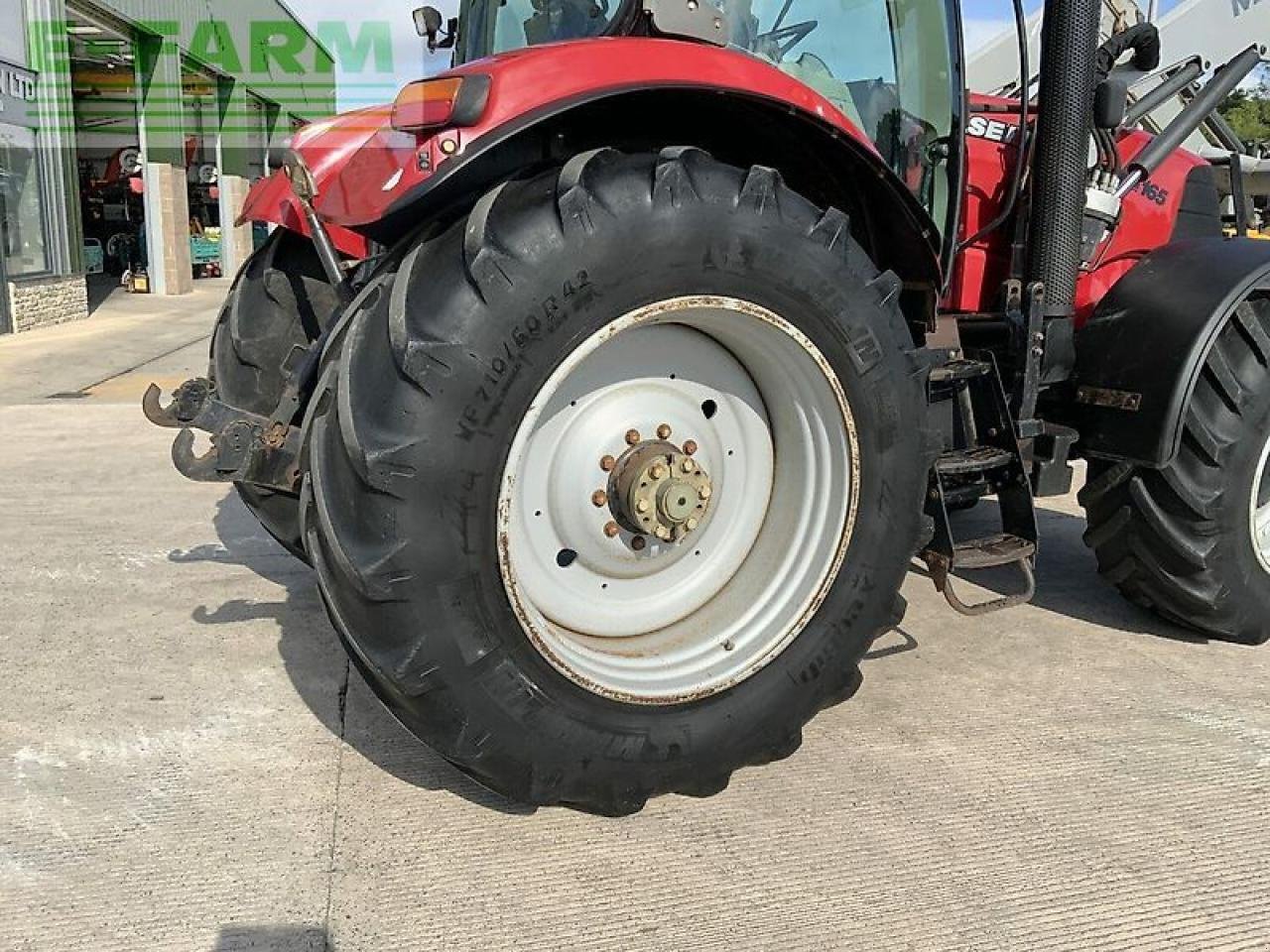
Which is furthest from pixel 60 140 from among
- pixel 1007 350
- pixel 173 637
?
pixel 1007 350

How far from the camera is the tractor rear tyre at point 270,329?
3.31m

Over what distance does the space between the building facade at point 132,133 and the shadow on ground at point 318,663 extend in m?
1.45

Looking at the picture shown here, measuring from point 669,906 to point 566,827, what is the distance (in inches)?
13.6

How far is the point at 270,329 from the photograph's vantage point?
334cm

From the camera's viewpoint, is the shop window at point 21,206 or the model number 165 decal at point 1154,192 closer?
the model number 165 decal at point 1154,192

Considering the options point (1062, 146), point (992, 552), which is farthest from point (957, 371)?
point (1062, 146)

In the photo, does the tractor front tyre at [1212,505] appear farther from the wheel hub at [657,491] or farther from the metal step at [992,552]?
the wheel hub at [657,491]

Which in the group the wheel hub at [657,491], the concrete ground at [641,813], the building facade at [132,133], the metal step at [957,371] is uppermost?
the metal step at [957,371]

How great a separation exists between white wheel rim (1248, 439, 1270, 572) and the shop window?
40.9 ft

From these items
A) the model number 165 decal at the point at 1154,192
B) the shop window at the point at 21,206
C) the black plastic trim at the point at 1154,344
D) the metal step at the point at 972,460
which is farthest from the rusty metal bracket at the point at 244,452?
the shop window at the point at 21,206

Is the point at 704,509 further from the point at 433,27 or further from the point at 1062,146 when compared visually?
the point at 433,27

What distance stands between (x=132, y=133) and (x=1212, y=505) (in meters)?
23.3

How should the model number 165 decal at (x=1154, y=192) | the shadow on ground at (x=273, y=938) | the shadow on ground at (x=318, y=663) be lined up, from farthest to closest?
1. the model number 165 decal at (x=1154, y=192)
2. the shadow on ground at (x=318, y=663)
3. the shadow on ground at (x=273, y=938)

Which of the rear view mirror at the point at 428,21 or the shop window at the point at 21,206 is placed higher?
the rear view mirror at the point at 428,21
